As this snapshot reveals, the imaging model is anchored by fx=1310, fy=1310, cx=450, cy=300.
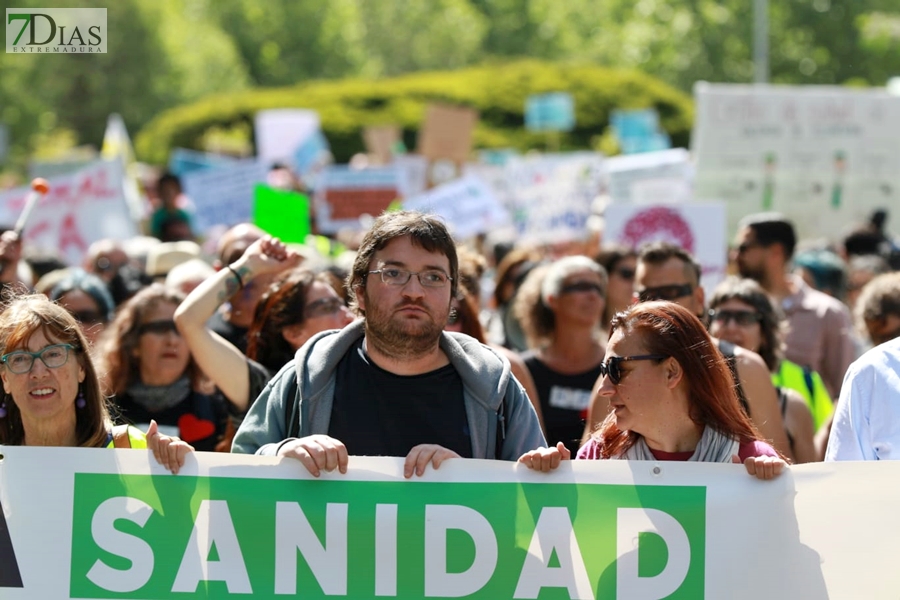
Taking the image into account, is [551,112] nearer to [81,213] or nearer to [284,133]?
[284,133]

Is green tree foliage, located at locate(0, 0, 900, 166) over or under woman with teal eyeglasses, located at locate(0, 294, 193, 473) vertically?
over

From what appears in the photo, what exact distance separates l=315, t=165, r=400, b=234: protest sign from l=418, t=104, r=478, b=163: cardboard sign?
0.98m

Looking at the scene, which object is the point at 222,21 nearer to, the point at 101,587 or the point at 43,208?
the point at 43,208

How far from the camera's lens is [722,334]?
17.2 ft

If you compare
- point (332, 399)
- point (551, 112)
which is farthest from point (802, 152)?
point (551, 112)

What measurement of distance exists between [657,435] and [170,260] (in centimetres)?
511

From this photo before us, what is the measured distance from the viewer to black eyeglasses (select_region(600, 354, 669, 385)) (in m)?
3.36

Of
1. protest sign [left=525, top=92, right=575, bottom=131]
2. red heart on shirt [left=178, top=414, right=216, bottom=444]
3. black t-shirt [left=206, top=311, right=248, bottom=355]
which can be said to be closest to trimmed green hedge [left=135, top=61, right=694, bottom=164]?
protest sign [left=525, top=92, right=575, bottom=131]

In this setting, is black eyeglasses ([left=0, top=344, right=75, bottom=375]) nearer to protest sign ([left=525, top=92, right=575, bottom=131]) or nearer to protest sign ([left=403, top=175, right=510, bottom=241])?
protest sign ([left=403, top=175, right=510, bottom=241])

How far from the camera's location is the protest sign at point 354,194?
1322 centimetres

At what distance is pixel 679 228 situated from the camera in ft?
Answer: 27.7

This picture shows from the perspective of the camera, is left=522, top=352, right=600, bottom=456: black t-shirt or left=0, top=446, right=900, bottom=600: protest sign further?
left=522, top=352, right=600, bottom=456: black t-shirt

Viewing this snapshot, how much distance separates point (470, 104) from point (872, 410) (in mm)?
25590

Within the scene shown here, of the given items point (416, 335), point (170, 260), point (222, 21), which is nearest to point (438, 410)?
point (416, 335)
